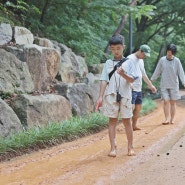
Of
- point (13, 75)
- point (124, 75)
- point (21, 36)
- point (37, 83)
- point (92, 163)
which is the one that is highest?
point (21, 36)

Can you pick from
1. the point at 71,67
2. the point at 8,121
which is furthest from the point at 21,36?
the point at 8,121

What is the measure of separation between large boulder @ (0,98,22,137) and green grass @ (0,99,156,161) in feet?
0.47

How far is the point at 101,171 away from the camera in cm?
500

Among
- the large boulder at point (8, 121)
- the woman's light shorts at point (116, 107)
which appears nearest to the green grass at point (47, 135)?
the large boulder at point (8, 121)

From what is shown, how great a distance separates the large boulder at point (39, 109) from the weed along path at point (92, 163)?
2.98 feet

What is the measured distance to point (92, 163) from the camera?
546 centimetres

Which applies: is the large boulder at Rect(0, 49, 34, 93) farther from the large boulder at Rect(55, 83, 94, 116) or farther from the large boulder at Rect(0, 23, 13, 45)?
the large boulder at Rect(0, 23, 13, 45)

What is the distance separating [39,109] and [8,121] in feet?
3.39

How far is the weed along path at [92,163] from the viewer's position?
4656 millimetres

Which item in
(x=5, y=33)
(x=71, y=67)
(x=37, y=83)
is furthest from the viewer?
(x=71, y=67)

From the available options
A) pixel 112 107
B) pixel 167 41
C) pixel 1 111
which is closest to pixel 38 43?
pixel 1 111

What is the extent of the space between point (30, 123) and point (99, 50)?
6930 millimetres

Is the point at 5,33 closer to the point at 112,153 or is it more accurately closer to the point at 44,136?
the point at 44,136

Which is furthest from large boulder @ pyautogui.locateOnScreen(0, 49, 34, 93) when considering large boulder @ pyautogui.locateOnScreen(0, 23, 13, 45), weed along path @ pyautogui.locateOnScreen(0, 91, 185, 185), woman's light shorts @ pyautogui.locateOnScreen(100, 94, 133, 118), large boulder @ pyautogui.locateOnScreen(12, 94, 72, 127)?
woman's light shorts @ pyautogui.locateOnScreen(100, 94, 133, 118)
